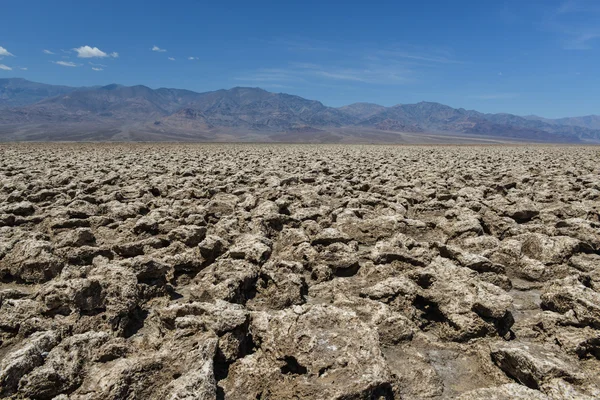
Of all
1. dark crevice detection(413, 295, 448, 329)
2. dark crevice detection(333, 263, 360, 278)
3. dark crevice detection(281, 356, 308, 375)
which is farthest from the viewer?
dark crevice detection(333, 263, 360, 278)

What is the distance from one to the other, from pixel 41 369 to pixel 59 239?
2.68 meters

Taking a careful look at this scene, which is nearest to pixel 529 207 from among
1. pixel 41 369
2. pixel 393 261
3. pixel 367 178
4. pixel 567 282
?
pixel 567 282

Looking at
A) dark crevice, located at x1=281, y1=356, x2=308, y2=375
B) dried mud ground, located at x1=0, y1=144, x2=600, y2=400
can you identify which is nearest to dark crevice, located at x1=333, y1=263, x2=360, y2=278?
dried mud ground, located at x1=0, y1=144, x2=600, y2=400

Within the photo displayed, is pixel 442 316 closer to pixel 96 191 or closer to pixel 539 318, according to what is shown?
pixel 539 318

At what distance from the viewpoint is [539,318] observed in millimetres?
2816

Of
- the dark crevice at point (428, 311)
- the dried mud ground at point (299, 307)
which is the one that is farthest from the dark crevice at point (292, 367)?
the dark crevice at point (428, 311)

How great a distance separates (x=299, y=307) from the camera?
2.60 meters

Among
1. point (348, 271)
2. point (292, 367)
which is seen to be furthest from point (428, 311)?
point (292, 367)

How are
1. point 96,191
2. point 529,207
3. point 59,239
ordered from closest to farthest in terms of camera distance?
point 59,239 < point 529,207 < point 96,191

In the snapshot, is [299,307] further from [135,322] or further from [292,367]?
[135,322]

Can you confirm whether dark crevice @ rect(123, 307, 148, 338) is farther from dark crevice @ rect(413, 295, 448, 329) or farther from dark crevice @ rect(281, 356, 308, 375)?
dark crevice @ rect(413, 295, 448, 329)

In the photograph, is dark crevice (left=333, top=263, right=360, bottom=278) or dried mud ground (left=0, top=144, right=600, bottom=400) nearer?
dried mud ground (left=0, top=144, right=600, bottom=400)

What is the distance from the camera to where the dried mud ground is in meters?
2.07

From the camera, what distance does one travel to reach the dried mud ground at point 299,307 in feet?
6.78
